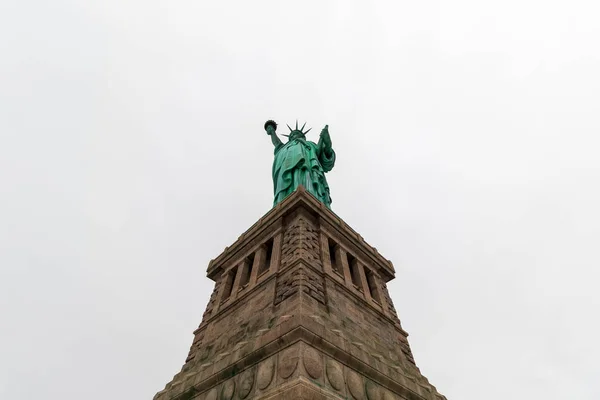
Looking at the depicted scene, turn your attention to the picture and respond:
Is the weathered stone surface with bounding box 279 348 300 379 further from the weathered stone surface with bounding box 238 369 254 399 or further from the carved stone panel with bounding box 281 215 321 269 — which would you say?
the carved stone panel with bounding box 281 215 321 269

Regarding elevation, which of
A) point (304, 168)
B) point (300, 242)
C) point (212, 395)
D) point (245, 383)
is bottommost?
point (245, 383)

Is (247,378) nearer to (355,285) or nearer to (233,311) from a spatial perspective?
(233,311)

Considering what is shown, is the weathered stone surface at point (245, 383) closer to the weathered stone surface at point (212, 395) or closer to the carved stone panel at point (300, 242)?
the weathered stone surface at point (212, 395)

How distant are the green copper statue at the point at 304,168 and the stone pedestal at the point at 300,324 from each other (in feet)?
9.90

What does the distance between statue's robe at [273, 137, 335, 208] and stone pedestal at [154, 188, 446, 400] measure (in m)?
3.02

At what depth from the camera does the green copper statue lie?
14875 mm

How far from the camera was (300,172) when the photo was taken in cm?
1528

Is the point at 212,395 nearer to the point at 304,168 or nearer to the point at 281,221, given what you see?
the point at 281,221

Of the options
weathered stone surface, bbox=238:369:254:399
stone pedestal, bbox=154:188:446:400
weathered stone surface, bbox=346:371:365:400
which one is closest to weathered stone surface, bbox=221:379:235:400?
stone pedestal, bbox=154:188:446:400

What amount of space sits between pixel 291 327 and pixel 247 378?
3.62 ft

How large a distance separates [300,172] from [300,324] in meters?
9.90

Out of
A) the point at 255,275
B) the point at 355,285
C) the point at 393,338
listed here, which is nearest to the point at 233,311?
the point at 255,275

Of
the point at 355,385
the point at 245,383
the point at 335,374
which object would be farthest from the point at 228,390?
the point at 355,385

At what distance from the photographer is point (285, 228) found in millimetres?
11484
